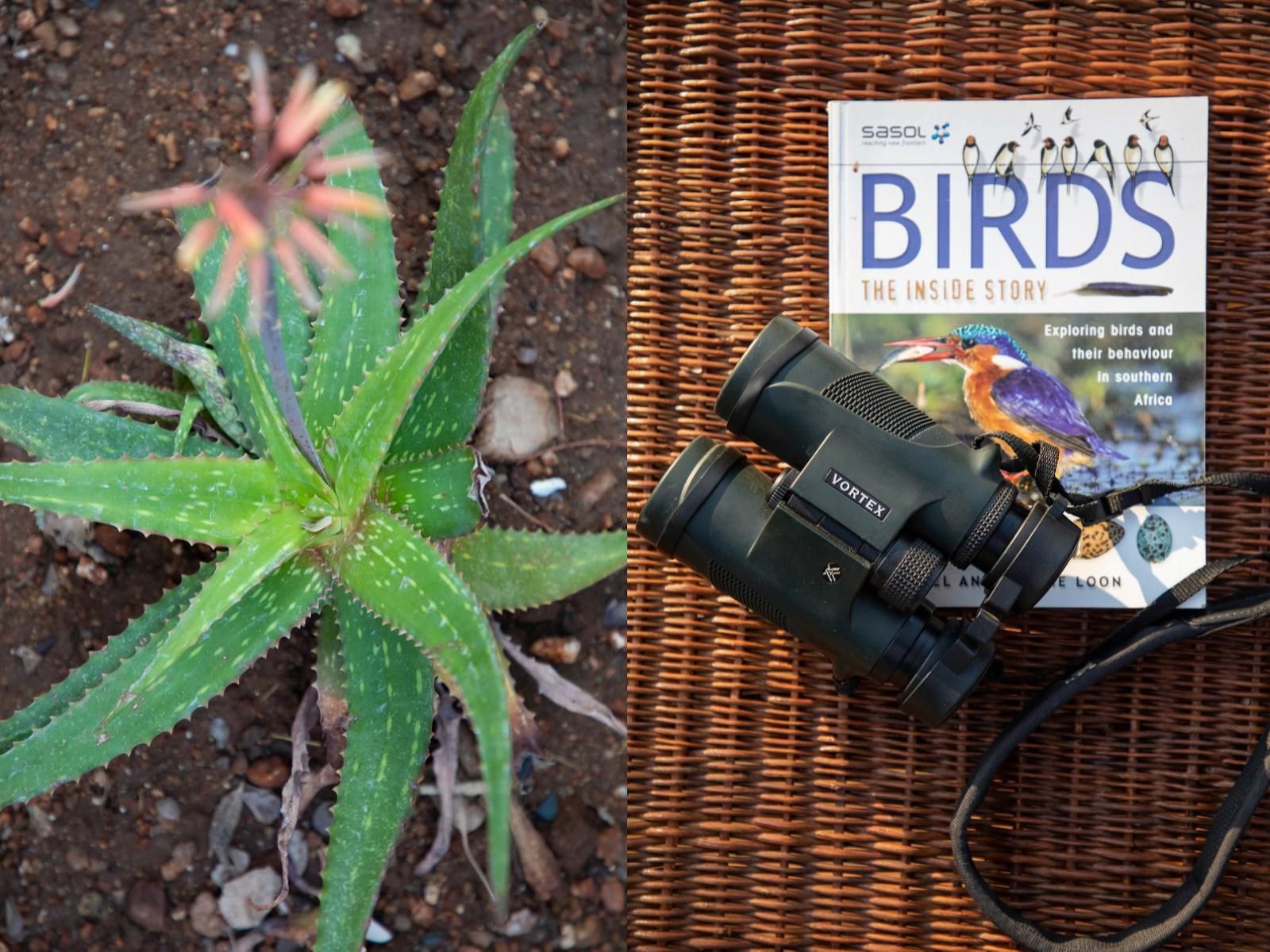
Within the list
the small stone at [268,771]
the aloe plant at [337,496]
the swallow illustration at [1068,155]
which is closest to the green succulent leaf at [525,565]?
the aloe plant at [337,496]

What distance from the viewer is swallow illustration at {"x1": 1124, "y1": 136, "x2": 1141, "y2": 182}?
2.69 ft

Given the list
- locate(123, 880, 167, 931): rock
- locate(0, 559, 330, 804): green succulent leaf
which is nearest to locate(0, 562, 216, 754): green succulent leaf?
locate(0, 559, 330, 804): green succulent leaf

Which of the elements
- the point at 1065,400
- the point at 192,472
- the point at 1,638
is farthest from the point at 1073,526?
the point at 1,638

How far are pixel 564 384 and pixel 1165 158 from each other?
50 centimetres

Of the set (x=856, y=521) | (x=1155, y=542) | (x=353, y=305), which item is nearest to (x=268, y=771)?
(x=353, y=305)

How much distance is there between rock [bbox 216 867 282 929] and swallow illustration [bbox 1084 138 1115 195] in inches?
33.8

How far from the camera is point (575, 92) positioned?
89 cm

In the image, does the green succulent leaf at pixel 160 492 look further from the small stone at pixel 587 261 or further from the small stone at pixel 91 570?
the small stone at pixel 587 261

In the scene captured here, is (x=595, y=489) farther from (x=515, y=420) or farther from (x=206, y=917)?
(x=206, y=917)

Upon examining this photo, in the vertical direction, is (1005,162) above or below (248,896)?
above

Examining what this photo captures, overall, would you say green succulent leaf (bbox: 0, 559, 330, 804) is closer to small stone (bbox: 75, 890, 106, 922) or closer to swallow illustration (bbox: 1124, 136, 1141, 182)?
small stone (bbox: 75, 890, 106, 922)

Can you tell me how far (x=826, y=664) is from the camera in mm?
822

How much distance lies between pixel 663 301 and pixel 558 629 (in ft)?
0.92

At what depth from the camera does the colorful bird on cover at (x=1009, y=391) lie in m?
0.83
